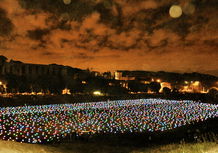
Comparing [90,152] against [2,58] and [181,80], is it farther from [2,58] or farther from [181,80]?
[181,80]

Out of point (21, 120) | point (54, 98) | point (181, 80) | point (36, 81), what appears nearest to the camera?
point (21, 120)

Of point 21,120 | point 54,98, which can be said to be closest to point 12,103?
point 54,98

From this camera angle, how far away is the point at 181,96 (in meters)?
36.9

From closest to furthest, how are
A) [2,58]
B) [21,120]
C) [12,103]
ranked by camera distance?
[21,120] < [12,103] < [2,58]

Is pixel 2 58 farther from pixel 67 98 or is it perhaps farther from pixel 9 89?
pixel 67 98

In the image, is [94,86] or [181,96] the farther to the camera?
[94,86]

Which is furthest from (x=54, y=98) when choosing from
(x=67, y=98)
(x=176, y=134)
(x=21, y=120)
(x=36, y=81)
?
(x=176, y=134)

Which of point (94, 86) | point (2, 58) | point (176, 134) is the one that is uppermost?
point (2, 58)

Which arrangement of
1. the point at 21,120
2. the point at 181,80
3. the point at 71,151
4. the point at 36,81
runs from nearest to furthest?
the point at 71,151
the point at 21,120
the point at 36,81
the point at 181,80

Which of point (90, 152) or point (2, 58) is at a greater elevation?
point (2, 58)

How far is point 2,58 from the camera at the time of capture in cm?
5266

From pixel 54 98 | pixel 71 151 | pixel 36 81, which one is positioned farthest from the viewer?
pixel 36 81

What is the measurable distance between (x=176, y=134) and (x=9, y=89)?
33.4 m

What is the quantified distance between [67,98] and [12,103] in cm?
715
